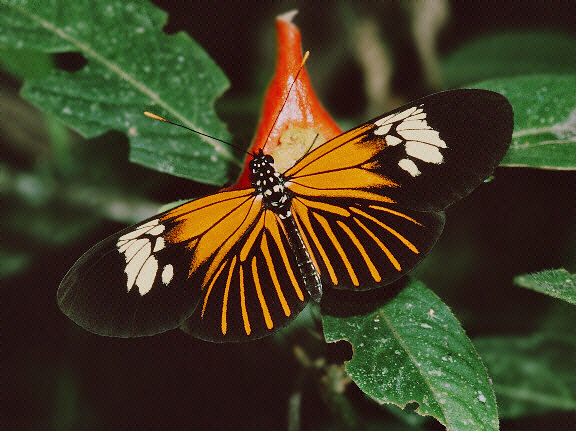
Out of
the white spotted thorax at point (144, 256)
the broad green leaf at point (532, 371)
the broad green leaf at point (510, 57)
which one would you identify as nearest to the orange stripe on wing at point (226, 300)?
the white spotted thorax at point (144, 256)

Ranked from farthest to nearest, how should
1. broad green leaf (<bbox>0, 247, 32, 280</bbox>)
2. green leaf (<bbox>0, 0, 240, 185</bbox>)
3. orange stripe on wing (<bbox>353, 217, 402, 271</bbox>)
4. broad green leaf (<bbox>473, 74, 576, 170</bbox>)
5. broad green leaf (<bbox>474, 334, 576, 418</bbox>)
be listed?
broad green leaf (<bbox>0, 247, 32, 280</bbox>) → broad green leaf (<bbox>474, 334, 576, 418</bbox>) → green leaf (<bbox>0, 0, 240, 185</bbox>) → broad green leaf (<bbox>473, 74, 576, 170</bbox>) → orange stripe on wing (<bbox>353, 217, 402, 271</bbox>)

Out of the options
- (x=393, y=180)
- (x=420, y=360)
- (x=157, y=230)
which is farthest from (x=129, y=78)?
(x=420, y=360)

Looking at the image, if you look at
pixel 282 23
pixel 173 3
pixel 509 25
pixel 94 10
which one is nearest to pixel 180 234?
pixel 282 23

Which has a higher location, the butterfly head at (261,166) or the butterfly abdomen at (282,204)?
the butterfly head at (261,166)

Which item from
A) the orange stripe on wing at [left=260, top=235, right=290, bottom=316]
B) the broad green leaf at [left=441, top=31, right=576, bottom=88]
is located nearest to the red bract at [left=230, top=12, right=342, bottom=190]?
the orange stripe on wing at [left=260, top=235, right=290, bottom=316]

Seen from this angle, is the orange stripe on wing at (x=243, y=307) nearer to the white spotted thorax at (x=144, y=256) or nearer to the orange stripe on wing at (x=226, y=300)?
the orange stripe on wing at (x=226, y=300)

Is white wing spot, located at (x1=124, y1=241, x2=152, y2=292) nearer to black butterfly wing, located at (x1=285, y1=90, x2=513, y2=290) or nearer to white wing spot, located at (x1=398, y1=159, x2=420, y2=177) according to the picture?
black butterfly wing, located at (x1=285, y1=90, x2=513, y2=290)
